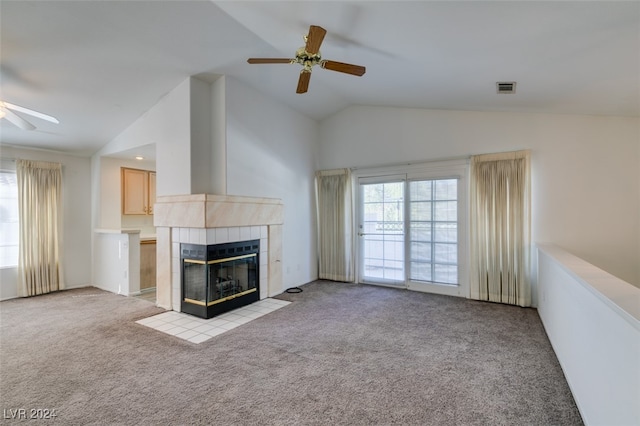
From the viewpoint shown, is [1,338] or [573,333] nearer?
[573,333]

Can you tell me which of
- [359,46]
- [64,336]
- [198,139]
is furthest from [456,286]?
[64,336]

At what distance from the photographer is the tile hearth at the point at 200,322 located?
325cm

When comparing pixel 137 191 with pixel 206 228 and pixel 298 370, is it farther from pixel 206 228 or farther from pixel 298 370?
pixel 298 370

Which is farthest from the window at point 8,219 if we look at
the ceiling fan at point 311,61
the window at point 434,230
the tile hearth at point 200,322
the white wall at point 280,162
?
the window at point 434,230

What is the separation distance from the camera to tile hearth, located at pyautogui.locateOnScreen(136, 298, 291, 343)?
325cm

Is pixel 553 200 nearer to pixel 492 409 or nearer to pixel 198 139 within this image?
pixel 492 409

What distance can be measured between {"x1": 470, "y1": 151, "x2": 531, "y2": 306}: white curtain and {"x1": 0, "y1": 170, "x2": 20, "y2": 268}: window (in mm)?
7161

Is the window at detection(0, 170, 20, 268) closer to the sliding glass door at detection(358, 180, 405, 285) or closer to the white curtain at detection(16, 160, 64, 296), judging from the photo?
the white curtain at detection(16, 160, 64, 296)

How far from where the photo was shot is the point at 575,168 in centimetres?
386

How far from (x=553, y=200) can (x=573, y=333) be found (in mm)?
2436

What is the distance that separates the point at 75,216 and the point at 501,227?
7043 millimetres

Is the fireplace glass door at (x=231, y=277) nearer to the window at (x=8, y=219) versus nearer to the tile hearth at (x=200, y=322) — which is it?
the tile hearth at (x=200, y=322)

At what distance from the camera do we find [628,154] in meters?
3.62

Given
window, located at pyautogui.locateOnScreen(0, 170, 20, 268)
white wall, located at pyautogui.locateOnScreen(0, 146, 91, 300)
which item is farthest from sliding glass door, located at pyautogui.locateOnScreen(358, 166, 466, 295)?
window, located at pyautogui.locateOnScreen(0, 170, 20, 268)
